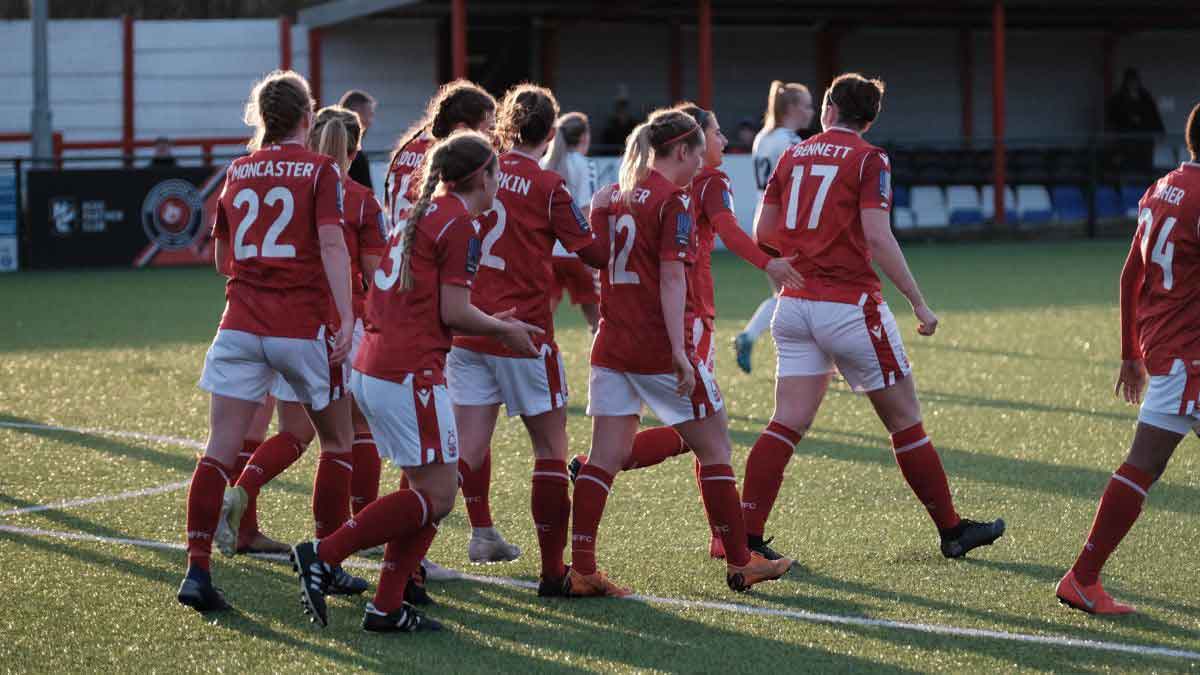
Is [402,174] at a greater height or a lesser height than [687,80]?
lesser

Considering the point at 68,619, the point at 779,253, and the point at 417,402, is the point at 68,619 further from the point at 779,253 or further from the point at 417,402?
the point at 779,253

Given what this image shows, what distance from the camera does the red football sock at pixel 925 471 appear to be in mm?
6344

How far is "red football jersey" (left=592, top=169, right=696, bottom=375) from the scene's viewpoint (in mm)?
5715

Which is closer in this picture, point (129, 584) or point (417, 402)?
point (417, 402)

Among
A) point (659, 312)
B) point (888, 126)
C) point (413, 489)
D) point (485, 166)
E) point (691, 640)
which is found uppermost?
point (888, 126)

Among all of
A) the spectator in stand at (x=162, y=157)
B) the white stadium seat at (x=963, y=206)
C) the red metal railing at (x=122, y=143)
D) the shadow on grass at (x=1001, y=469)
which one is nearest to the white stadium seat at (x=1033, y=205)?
the white stadium seat at (x=963, y=206)

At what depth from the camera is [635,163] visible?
5.82m

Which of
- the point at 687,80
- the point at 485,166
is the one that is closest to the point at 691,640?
the point at 485,166

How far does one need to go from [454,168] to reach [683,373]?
105 centimetres

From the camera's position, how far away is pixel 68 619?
5.58m

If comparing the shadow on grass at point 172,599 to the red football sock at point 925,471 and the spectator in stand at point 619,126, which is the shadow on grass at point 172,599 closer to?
the red football sock at point 925,471

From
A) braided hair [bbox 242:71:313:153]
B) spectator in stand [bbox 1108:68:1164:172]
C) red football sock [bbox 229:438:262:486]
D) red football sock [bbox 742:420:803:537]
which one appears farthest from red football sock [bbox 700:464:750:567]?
spectator in stand [bbox 1108:68:1164:172]

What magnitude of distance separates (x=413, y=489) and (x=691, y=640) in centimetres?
101

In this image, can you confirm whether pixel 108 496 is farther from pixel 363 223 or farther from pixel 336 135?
pixel 336 135
